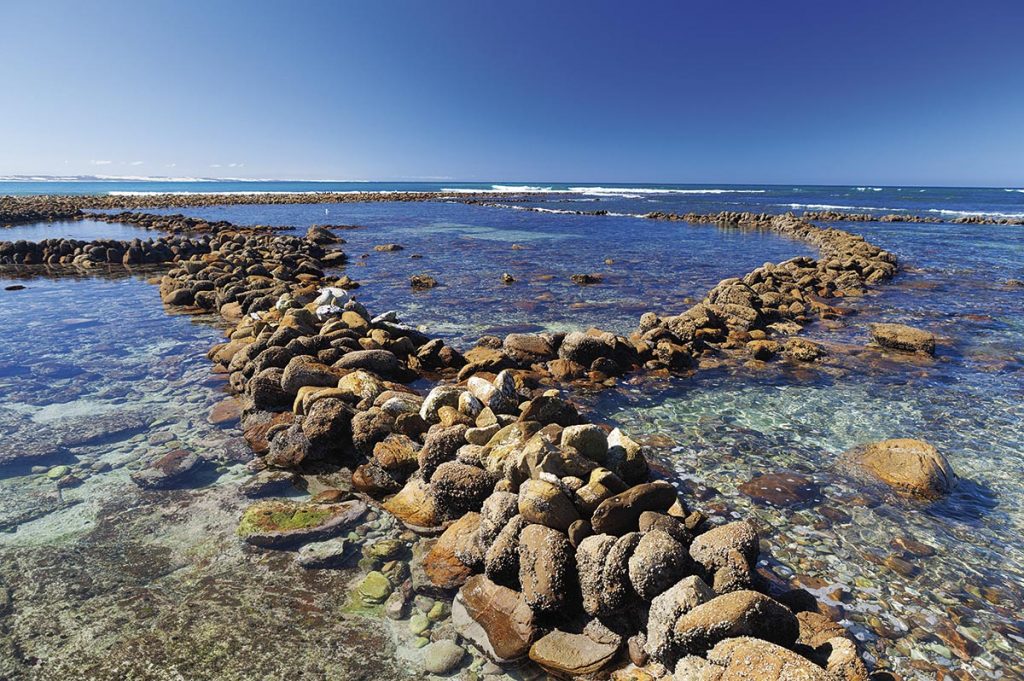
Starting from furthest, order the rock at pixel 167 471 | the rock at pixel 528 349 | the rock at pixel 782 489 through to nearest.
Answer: the rock at pixel 528 349 → the rock at pixel 167 471 → the rock at pixel 782 489

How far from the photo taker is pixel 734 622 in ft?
11.9

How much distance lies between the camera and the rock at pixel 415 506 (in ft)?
Answer: 19.2

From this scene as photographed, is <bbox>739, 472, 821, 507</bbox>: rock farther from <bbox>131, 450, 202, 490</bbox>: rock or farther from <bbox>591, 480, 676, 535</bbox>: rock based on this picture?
<bbox>131, 450, 202, 490</bbox>: rock

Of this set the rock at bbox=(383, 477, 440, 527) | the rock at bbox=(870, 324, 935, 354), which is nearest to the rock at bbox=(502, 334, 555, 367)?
the rock at bbox=(383, 477, 440, 527)

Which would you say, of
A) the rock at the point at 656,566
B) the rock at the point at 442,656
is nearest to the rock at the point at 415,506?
the rock at the point at 442,656

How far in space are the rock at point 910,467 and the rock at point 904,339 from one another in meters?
5.77

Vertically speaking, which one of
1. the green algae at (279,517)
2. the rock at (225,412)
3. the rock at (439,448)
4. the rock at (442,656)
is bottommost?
the rock at (442,656)

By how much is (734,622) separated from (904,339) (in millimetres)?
10780

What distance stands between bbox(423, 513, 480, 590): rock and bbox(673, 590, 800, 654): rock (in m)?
2.07

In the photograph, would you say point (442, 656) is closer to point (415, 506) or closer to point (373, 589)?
point (373, 589)

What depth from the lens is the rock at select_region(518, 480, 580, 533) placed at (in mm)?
4883

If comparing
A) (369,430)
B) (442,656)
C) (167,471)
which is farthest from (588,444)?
(167,471)

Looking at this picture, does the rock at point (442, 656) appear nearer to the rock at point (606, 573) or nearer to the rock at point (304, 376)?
the rock at point (606, 573)

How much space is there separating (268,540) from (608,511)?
11.7 ft
